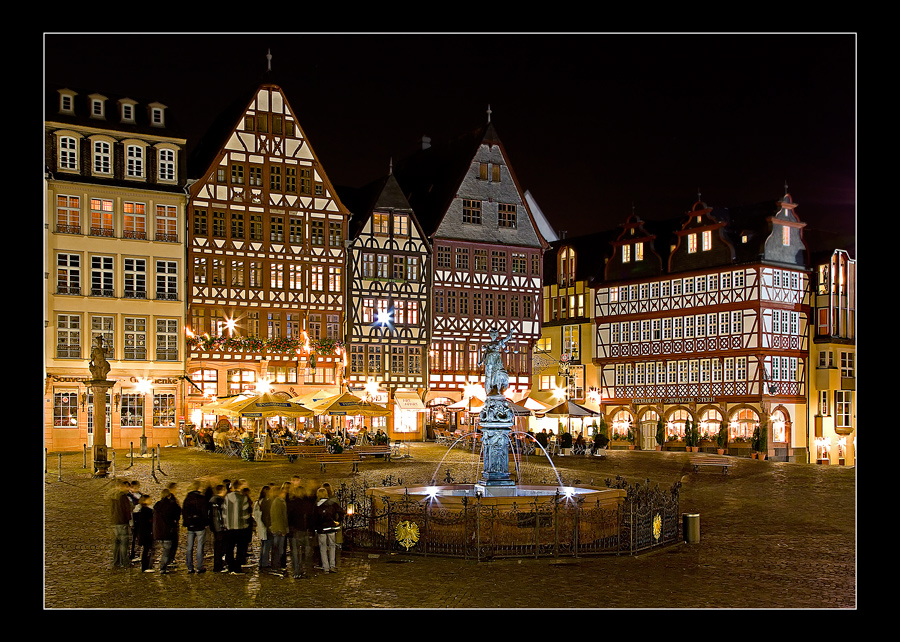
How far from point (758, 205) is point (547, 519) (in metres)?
39.0

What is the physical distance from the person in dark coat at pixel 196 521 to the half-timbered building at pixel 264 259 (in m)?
29.9

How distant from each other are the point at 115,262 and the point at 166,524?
98.7 feet

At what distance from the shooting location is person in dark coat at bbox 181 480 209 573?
48.4 ft

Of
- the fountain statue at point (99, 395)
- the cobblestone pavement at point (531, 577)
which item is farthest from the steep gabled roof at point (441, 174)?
the cobblestone pavement at point (531, 577)

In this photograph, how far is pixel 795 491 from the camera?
28297 mm

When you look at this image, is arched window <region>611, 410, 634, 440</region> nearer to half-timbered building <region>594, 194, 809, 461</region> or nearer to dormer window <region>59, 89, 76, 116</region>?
half-timbered building <region>594, 194, 809, 461</region>

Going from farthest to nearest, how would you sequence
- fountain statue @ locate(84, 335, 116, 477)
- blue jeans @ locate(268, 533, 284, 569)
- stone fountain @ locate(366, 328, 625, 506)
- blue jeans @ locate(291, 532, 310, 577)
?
fountain statue @ locate(84, 335, 116, 477)
stone fountain @ locate(366, 328, 625, 506)
blue jeans @ locate(268, 533, 284, 569)
blue jeans @ locate(291, 532, 310, 577)

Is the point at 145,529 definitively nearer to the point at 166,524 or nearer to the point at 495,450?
the point at 166,524

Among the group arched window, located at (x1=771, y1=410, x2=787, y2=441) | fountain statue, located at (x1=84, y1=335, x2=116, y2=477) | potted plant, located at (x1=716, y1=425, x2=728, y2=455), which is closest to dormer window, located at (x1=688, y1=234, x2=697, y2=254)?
arched window, located at (x1=771, y1=410, x2=787, y2=441)

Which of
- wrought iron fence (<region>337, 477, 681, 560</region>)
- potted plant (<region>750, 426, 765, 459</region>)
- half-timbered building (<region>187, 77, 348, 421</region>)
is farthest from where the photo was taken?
potted plant (<region>750, 426, 765, 459</region>)

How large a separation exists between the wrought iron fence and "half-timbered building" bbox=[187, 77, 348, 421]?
93.7ft

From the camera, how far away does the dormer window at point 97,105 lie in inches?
1710

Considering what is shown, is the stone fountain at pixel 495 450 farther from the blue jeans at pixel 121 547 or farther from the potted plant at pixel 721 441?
the potted plant at pixel 721 441

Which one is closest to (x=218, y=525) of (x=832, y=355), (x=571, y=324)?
(x=832, y=355)
